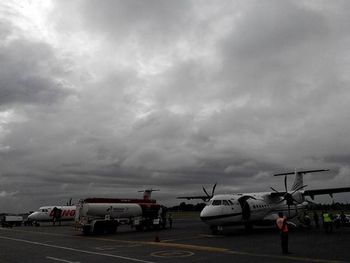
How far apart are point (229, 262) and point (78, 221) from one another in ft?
87.7

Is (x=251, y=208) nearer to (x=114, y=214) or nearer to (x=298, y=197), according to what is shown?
(x=298, y=197)

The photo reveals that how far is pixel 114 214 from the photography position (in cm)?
4150

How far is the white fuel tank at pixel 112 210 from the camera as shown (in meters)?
38.8

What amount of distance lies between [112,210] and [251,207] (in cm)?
1613

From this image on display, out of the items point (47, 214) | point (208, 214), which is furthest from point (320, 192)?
point (47, 214)

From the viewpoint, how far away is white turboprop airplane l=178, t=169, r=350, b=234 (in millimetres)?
31203

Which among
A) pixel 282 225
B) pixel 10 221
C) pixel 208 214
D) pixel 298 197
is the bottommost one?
pixel 10 221

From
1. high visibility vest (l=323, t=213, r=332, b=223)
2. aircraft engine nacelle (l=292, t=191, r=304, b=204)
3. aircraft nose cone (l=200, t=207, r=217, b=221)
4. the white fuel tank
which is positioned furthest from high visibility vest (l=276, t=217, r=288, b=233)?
the white fuel tank

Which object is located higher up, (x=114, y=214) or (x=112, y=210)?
(x=112, y=210)

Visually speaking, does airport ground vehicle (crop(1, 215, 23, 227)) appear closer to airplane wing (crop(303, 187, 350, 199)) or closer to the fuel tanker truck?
the fuel tanker truck

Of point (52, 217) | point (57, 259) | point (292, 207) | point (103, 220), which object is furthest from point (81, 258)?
point (52, 217)

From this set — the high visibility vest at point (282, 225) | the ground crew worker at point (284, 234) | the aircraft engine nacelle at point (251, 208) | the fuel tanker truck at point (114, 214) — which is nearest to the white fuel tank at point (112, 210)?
the fuel tanker truck at point (114, 214)

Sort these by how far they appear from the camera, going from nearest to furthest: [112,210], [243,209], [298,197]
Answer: [243,209], [298,197], [112,210]

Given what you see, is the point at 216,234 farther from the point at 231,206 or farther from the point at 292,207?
the point at 292,207
